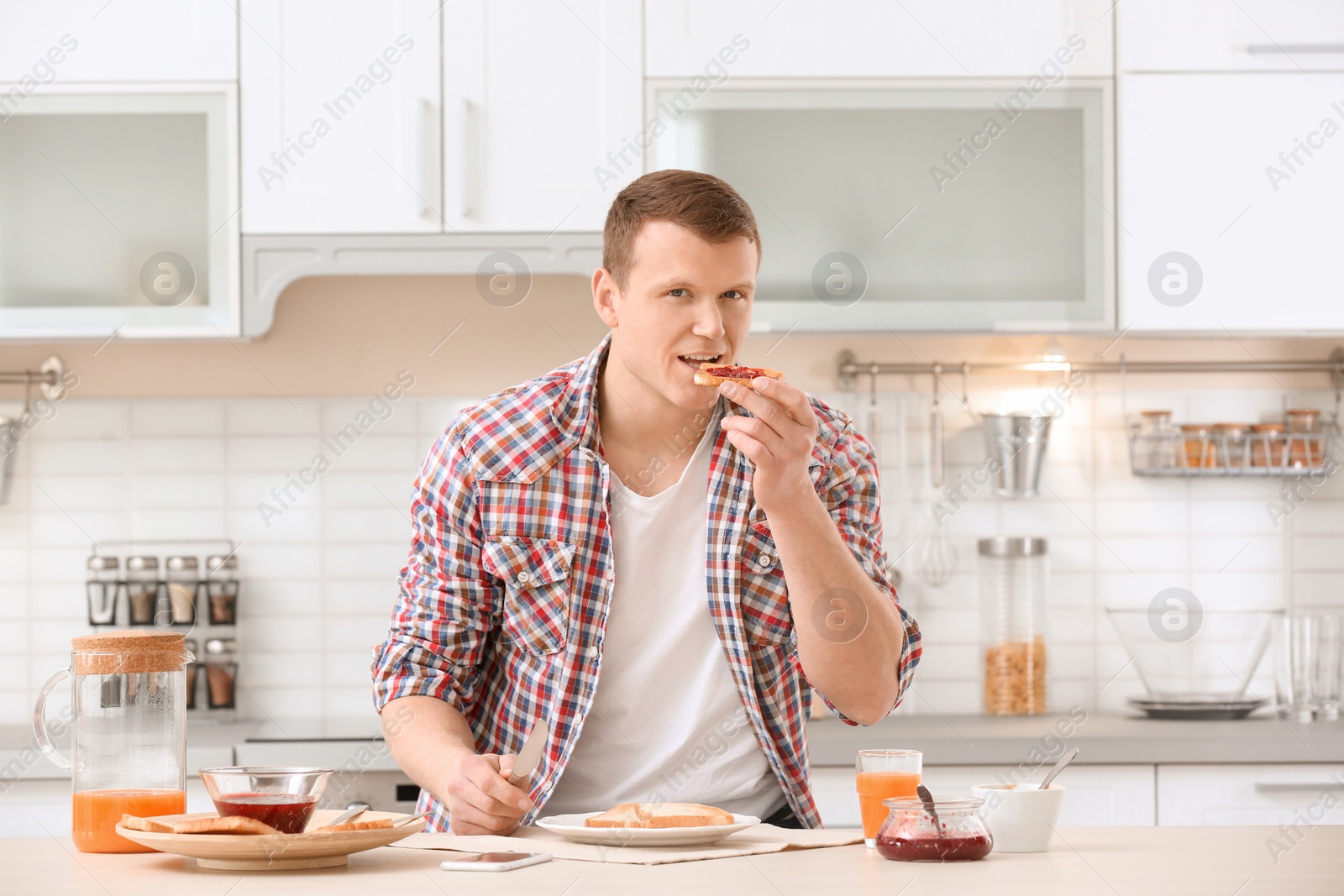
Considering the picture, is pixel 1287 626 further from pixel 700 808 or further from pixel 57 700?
pixel 57 700

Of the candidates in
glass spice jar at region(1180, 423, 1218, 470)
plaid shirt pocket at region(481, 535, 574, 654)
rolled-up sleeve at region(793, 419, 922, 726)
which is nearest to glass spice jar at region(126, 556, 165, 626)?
plaid shirt pocket at region(481, 535, 574, 654)

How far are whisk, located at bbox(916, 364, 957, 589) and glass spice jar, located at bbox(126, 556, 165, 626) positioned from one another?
170 centimetres

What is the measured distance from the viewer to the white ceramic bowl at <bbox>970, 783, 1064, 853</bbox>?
1.25m

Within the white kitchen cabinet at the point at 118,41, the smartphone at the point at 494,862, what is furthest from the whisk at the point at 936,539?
the smartphone at the point at 494,862

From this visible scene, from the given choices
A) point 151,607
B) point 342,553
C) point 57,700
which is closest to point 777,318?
point 342,553

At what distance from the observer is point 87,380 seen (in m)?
3.04

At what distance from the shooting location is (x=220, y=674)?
2.89 meters

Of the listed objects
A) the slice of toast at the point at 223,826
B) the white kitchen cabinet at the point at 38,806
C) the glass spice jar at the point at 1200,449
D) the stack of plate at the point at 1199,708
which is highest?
the glass spice jar at the point at 1200,449

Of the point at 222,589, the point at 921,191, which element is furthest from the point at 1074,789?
the point at 222,589

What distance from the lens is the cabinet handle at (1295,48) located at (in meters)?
2.79

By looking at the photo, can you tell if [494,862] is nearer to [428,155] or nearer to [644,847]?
[644,847]

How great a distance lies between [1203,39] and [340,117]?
181cm

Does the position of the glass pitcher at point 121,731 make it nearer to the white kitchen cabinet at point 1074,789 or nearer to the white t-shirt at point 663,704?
the white t-shirt at point 663,704

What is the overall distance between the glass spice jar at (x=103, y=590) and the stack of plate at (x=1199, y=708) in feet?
7.34
